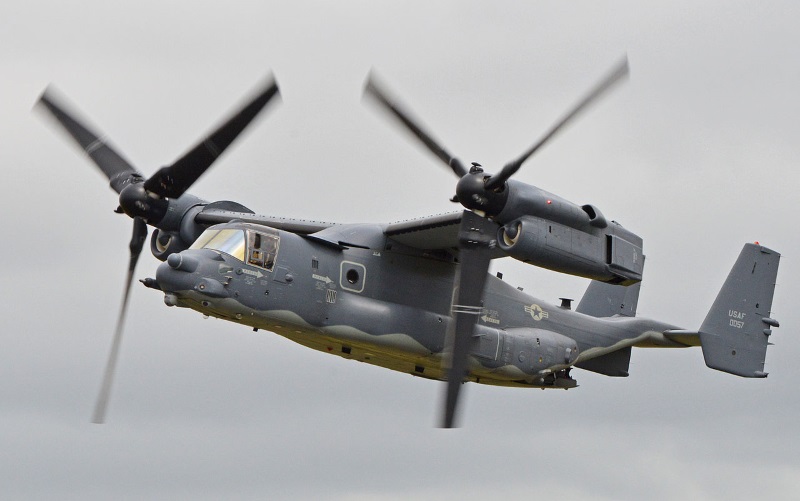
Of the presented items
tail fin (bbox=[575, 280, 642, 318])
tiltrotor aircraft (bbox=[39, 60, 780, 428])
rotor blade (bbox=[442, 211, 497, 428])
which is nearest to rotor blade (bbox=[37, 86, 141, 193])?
tiltrotor aircraft (bbox=[39, 60, 780, 428])

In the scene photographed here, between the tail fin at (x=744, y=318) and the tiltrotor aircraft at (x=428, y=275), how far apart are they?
0.11 ft

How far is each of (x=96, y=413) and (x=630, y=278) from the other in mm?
12979

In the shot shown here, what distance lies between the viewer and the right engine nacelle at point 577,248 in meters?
32.1

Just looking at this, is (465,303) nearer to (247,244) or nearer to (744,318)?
(247,244)

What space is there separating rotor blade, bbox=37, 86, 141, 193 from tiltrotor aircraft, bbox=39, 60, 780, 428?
0.04 m

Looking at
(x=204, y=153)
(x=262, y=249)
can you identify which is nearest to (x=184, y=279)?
(x=262, y=249)

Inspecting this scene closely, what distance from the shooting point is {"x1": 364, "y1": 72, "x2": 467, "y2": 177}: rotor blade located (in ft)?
112

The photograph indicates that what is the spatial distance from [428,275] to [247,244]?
15.2 ft

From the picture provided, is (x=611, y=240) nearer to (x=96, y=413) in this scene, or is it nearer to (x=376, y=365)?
(x=376, y=365)

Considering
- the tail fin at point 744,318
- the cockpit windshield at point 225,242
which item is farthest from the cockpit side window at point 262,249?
the tail fin at point 744,318

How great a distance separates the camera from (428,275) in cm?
3544

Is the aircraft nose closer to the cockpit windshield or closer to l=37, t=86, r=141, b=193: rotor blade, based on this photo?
the cockpit windshield

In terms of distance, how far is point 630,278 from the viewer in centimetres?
3350

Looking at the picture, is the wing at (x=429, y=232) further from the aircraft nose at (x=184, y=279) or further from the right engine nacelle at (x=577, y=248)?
the aircraft nose at (x=184, y=279)
